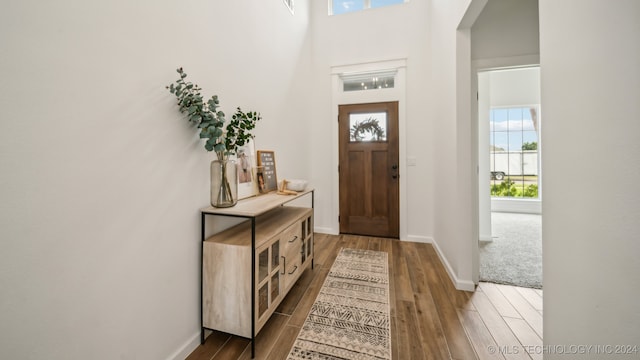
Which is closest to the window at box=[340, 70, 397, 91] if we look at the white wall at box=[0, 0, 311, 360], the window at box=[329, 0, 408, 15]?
the window at box=[329, 0, 408, 15]

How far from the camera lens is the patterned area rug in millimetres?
1441

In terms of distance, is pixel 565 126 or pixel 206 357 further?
pixel 206 357

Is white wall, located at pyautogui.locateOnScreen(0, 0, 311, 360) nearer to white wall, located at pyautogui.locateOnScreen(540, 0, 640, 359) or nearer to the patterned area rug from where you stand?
the patterned area rug

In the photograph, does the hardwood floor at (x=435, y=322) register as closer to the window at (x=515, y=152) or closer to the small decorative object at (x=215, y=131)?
the small decorative object at (x=215, y=131)

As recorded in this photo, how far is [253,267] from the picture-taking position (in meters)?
1.38

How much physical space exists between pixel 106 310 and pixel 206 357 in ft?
2.23

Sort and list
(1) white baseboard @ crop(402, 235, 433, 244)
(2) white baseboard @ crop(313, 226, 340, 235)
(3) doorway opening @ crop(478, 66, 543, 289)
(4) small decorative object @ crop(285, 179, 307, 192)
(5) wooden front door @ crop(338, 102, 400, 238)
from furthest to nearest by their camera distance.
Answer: (3) doorway opening @ crop(478, 66, 543, 289) < (2) white baseboard @ crop(313, 226, 340, 235) < (5) wooden front door @ crop(338, 102, 400, 238) < (1) white baseboard @ crop(402, 235, 433, 244) < (4) small decorative object @ crop(285, 179, 307, 192)

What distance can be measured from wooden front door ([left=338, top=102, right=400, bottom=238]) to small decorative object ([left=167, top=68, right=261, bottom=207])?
2107 mm

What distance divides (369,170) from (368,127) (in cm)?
68

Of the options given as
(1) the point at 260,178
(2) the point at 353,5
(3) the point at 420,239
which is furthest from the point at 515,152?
(1) the point at 260,178

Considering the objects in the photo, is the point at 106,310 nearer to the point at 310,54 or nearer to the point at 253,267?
the point at 253,267

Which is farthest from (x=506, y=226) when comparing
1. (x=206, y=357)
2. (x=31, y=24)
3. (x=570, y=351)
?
(x=31, y=24)

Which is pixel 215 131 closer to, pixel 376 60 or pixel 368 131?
pixel 368 131

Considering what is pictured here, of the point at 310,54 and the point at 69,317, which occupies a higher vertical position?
the point at 310,54
